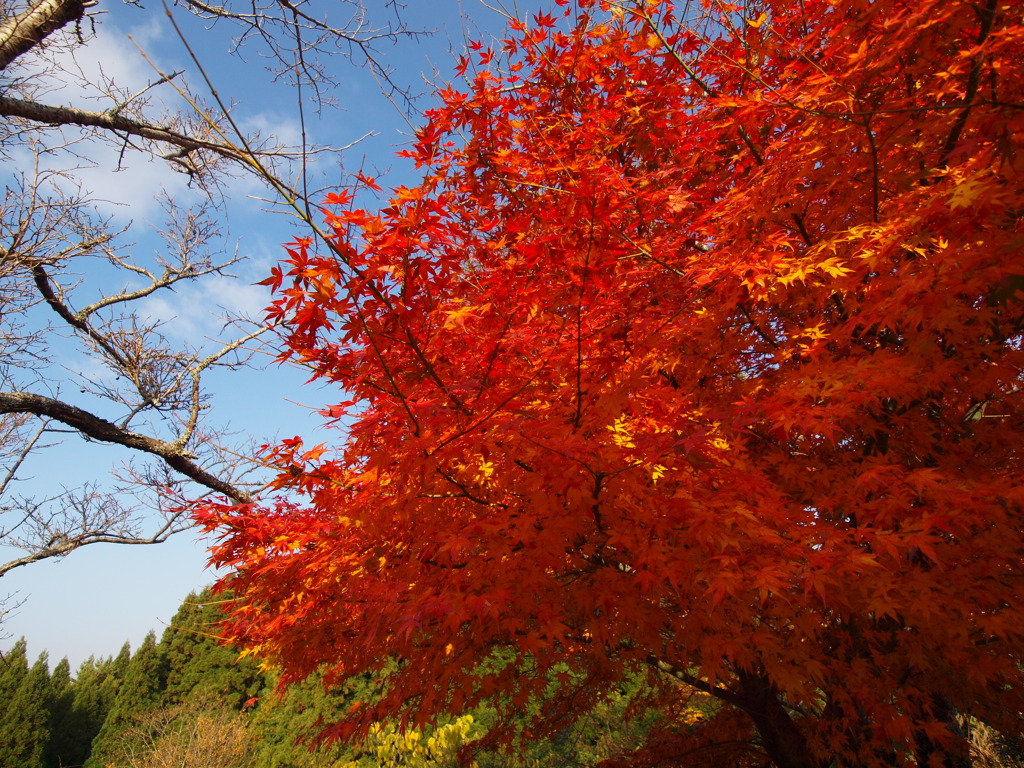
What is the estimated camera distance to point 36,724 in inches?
625

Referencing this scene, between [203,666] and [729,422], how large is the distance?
18.1 meters

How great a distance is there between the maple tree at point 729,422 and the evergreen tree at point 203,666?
548 inches

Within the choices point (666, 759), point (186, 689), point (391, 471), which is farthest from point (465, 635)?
point (186, 689)

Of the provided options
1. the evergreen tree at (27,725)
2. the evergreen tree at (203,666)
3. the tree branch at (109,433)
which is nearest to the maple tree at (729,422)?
the tree branch at (109,433)

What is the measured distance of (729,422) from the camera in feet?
8.80

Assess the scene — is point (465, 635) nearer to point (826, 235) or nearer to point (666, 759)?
point (666, 759)

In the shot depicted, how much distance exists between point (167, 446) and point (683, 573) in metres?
7.57

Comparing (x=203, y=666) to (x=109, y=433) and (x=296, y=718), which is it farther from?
(x=109, y=433)

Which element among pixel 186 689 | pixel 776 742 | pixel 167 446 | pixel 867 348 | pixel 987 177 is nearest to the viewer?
pixel 987 177

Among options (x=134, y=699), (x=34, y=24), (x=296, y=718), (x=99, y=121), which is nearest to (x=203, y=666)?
(x=134, y=699)

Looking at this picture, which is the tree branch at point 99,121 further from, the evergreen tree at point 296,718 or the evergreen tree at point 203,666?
the evergreen tree at point 203,666

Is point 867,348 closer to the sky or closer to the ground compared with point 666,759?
closer to the sky

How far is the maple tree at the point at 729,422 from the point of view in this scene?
215 cm

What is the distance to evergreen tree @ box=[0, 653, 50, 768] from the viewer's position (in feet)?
49.8
